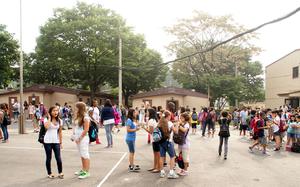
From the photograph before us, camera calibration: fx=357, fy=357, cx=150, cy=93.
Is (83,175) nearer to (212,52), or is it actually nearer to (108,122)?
(108,122)

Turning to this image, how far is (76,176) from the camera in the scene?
8.52m

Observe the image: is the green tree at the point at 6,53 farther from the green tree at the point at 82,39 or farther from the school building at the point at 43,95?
the green tree at the point at 82,39

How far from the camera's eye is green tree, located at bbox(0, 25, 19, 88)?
3359cm

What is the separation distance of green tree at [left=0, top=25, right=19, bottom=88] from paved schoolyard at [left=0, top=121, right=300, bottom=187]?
21.8 m

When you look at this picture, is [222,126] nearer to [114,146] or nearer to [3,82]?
[114,146]

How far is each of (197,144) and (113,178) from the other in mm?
7413

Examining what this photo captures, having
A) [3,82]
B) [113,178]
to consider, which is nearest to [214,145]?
[113,178]

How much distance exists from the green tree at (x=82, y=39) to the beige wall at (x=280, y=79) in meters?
18.8

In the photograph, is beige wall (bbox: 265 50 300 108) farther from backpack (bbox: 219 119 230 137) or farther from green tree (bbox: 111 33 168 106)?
backpack (bbox: 219 119 230 137)

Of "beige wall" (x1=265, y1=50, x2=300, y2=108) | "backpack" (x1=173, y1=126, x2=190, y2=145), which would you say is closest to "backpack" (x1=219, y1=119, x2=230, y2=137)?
"backpack" (x1=173, y1=126, x2=190, y2=145)

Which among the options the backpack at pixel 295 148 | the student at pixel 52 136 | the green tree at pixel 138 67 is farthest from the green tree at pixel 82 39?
the student at pixel 52 136

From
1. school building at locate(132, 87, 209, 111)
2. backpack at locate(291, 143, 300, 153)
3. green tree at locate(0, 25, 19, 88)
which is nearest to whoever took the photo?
backpack at locate(291, 143, 300, 153)

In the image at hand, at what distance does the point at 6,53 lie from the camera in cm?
3391

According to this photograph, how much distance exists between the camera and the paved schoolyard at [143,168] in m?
8.11
